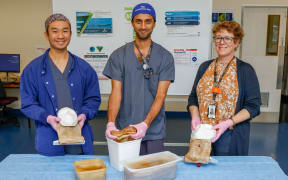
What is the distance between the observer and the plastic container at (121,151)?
4.05 feet

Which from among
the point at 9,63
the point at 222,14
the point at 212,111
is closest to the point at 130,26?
the point at 212,111

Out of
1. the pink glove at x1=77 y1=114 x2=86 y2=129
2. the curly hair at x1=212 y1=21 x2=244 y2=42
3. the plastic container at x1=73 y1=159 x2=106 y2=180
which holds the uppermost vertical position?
the curly hair at x1=212 y1=21 x2=244 y2=42

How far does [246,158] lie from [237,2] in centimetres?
367

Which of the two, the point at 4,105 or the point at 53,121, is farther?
the point at 4,105

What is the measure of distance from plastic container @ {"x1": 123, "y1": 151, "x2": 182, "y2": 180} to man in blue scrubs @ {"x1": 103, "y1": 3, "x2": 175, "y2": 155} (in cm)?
42

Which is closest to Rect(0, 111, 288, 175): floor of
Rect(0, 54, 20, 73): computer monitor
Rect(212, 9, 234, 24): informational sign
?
Rect(0, 54, 20, 73): computer monitor

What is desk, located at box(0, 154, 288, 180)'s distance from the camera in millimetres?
1224

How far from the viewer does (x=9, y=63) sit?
4.52 m

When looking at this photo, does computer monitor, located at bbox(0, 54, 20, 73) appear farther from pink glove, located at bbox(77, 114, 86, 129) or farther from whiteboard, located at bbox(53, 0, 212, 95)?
pink glove, located at bbox(77, 114, 86, 129)

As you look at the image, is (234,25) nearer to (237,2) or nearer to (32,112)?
(32,112)

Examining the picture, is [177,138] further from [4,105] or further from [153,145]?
[4,105]

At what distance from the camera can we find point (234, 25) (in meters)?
1.56

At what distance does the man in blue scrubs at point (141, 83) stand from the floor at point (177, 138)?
1262 millimetres

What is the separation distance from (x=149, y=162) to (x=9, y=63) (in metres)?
4.27
